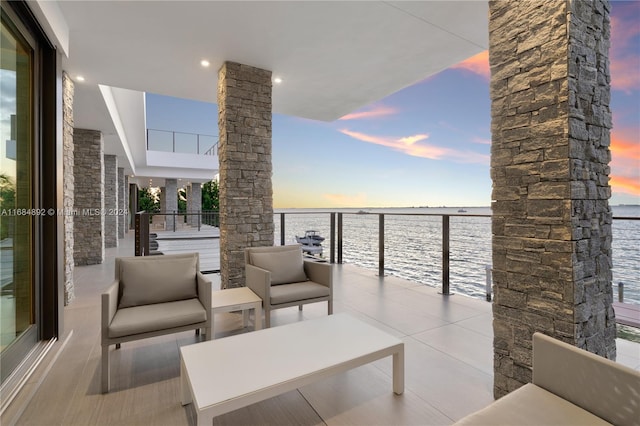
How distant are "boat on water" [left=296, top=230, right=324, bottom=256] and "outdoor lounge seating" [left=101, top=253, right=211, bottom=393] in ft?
18.3

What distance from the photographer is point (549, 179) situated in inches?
67.8

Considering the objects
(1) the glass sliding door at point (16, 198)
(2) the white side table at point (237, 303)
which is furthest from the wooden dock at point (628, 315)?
(1) the glass sliding door at point (16, 198)

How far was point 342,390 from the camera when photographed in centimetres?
213

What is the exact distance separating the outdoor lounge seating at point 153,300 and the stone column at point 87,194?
196 inches

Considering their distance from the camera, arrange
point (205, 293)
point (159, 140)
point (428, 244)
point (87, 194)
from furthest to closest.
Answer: point (159, 140) → point (87, 194) → point (428, 244) → point (205, 293)

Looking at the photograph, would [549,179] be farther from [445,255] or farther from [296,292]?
[445,255]

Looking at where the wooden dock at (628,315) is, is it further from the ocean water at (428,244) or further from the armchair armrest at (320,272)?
→ the armchair armrest at (320,272)

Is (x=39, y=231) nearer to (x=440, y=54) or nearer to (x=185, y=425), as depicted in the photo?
(x=185, y=425)

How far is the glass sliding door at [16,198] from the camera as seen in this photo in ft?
7.20

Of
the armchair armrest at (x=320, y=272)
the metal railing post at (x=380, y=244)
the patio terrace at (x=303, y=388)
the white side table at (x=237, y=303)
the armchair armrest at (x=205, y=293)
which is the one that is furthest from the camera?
the metal railing post at (x=380, y=244)

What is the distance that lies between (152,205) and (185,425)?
84.1ft

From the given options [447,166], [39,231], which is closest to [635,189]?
[39,231]

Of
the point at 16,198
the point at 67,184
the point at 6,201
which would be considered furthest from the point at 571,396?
the point at 67,184

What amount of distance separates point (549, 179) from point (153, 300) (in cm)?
305
